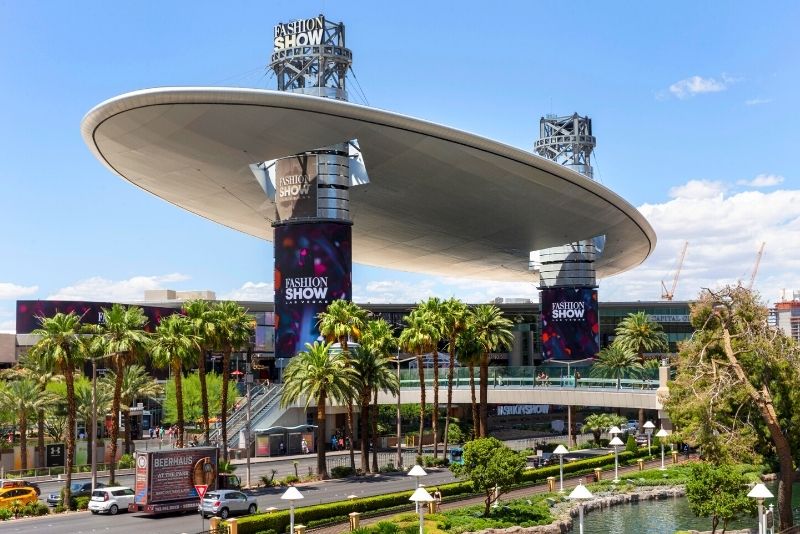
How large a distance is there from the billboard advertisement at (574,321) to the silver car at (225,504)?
2891 inches

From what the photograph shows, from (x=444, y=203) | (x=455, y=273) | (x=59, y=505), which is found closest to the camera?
(x=59, y=505)

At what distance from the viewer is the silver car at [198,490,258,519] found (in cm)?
4803

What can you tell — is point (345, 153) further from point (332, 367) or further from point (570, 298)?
point (570, 298)

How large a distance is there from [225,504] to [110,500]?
8314 mm

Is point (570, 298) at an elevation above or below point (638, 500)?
above

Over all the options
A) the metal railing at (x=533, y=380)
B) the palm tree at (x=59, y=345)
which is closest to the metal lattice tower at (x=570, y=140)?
the metal railing at (x=533, y=380)

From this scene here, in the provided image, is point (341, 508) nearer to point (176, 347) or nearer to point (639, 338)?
point (176, 347)

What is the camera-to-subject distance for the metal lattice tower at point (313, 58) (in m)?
81.3

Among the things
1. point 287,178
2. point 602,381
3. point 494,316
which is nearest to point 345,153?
point 287,178

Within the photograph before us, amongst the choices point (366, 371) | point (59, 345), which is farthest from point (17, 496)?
point (366, 371)

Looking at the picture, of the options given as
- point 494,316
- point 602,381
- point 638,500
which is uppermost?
point 494,316

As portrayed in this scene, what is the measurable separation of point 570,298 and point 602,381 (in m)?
35.3

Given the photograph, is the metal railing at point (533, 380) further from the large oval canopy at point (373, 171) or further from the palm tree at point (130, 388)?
the palm tree at point (130, 388)

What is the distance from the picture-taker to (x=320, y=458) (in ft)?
212
